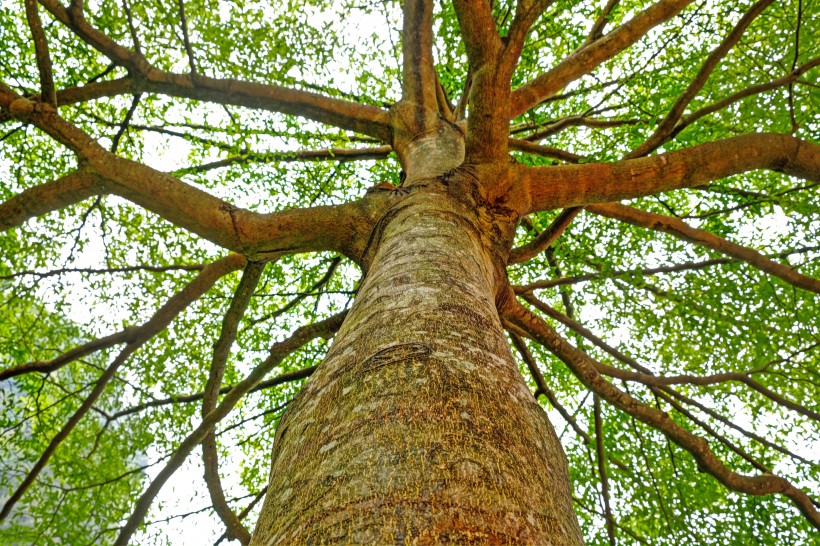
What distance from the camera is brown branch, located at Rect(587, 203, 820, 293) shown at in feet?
11.0

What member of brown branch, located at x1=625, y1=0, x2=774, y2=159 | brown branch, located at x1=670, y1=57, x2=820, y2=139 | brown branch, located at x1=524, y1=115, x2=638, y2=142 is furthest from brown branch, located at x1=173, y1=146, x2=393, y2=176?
brown branch, located at x1=670, y1=57, x2=820, y2=139

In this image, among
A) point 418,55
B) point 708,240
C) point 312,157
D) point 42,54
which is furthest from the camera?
point 312,157

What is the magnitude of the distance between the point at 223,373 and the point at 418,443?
3.62 m

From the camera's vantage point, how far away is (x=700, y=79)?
2887 mm

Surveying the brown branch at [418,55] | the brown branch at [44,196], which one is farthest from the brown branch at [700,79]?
the brown branch at [44,196]

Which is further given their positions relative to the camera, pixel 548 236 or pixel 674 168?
pixel 548 236

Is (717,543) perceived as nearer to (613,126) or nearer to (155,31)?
(613,126)

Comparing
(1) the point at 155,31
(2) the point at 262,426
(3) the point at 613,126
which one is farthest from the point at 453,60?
(2) the point at 262,426

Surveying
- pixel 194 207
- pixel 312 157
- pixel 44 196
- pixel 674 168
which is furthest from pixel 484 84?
pixel 312 157

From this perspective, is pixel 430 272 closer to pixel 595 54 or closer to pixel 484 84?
pixel 484 84

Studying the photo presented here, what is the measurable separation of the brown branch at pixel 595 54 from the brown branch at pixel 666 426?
4.72 feet

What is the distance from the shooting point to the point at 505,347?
1284mm

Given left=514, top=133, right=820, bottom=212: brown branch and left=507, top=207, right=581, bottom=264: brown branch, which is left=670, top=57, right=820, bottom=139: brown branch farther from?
left=507, top=207, right=581, bottom=264: brown branch

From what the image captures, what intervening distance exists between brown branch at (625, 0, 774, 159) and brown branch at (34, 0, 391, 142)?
7.48ft
